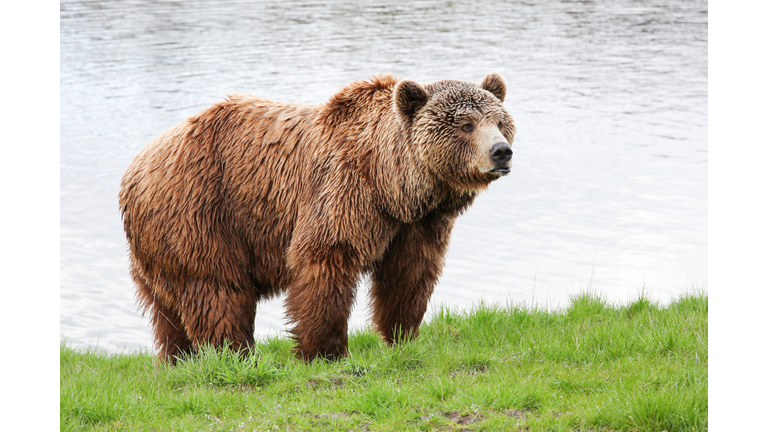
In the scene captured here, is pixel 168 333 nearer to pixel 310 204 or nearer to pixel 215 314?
pixel 215 314

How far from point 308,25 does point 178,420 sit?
25.5 m

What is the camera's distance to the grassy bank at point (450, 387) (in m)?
4.29

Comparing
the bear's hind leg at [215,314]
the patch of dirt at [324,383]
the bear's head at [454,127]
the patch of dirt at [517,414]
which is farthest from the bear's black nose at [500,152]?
the bear's hind leg at [215,314]

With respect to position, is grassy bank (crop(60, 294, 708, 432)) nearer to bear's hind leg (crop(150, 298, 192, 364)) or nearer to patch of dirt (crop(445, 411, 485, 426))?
patch of dirt (crop(445, 411, 485, 426))

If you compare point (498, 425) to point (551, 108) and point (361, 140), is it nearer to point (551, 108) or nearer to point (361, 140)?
point (361, 140)

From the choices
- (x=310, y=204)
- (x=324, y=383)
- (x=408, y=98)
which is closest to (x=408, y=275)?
(x=310, y=204)

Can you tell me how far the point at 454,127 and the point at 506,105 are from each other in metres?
12.5

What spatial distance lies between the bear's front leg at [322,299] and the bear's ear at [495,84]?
165 centimetres

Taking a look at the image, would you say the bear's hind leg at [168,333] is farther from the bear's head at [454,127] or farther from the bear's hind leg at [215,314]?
the bear's head at [454,127]

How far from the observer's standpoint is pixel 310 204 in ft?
18.1

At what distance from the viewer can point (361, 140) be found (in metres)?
5.54

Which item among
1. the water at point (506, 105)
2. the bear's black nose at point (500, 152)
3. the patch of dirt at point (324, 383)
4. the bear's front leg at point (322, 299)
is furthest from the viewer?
the water at point (506, 105)

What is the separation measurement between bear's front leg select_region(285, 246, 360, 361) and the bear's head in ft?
3.12

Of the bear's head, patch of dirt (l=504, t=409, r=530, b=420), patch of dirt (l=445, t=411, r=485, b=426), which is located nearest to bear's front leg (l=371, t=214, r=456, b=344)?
the bear's head
